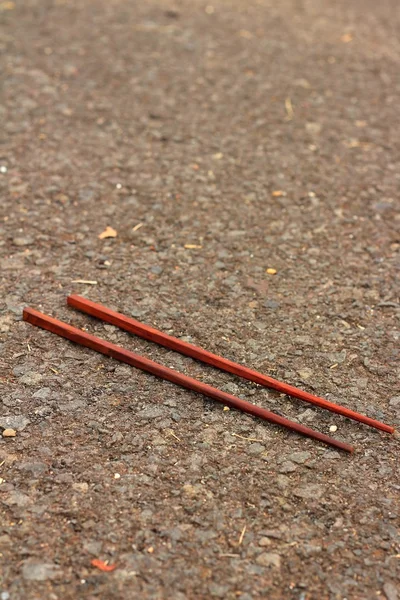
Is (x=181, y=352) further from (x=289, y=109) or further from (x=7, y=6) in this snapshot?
(x=7, y=6)

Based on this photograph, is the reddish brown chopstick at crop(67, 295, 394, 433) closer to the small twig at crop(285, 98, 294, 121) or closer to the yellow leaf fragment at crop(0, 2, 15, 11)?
the small twig at crop(285, 98, 294, 121)

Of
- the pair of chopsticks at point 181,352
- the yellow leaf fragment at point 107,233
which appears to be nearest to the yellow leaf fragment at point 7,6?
the yellow leaf fragment at point 107,233

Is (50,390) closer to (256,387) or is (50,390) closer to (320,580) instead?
(256,387)

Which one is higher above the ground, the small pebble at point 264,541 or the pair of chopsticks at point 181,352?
the pair of chopsticks at point 181,352

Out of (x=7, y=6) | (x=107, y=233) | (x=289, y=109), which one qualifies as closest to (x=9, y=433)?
(x=107, y=233)

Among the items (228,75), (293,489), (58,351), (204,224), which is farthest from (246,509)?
(228,75)

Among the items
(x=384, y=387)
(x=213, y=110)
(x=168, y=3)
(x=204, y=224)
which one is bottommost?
(x=384, y=387)

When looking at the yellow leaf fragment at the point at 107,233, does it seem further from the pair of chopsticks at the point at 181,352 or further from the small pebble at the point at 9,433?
the small pebble at the point at 9,433
